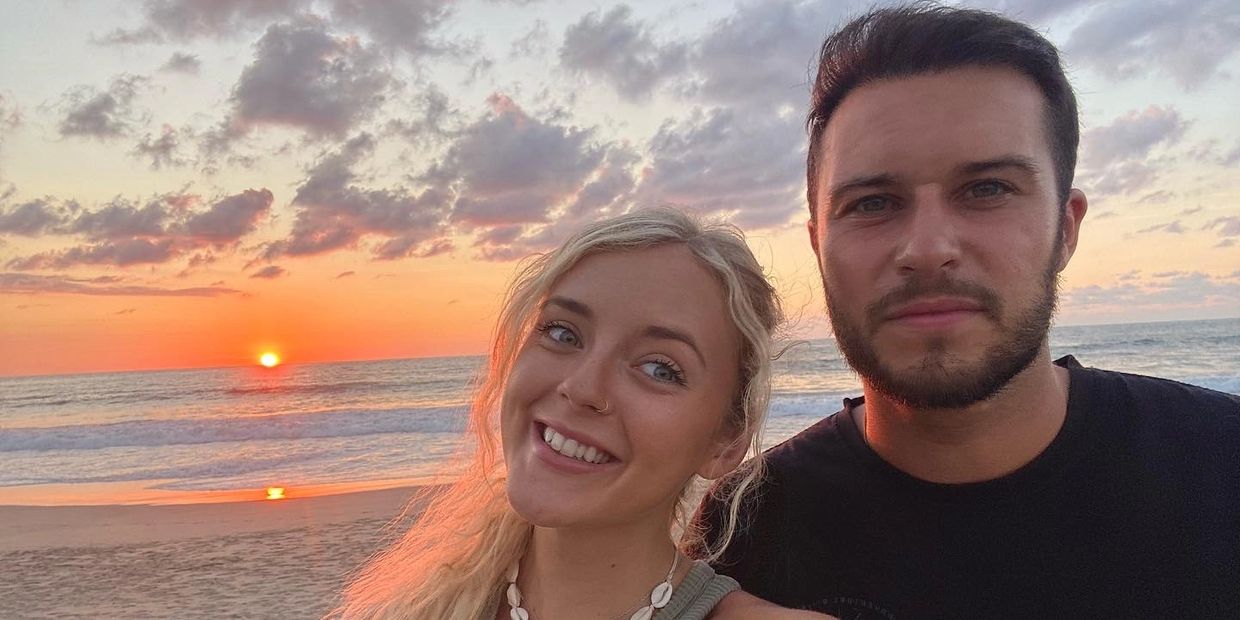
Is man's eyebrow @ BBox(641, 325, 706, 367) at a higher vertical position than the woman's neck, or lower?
higher

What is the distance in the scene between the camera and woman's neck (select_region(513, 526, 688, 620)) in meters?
2.39

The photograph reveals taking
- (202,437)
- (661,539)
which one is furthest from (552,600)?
(202,437)

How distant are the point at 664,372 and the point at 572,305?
1.07ft

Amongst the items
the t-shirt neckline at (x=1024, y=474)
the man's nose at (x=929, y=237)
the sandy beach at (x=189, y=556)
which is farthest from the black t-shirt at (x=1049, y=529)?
the sandy beach at (x=189, y=556)

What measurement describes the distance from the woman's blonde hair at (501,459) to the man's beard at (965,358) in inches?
16.0

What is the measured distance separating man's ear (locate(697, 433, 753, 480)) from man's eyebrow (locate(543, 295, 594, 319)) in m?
0.55

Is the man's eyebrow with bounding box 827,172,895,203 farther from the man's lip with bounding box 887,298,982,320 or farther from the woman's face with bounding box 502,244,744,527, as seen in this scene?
Result: the woman's face with bounding box 502,244,744,527

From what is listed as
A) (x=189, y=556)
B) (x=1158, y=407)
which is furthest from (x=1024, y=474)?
(x=189, y=556)

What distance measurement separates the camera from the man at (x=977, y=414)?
2.30 metres

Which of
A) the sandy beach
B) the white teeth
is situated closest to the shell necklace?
the white teeth

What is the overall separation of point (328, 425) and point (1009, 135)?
2259cm

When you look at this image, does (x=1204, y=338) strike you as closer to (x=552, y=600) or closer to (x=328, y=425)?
(x=328, y=425)

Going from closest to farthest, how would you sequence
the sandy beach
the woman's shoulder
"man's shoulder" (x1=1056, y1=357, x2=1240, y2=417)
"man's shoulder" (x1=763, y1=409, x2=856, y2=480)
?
the woman's shoulder < "man's shoulder" (x1=1056, y1=357, x2=1240, y2=417) < "man's shoulder" (x1=763, y1=409, x2=856, y2=480) < the sandy beach

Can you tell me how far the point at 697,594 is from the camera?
2.34 meters
